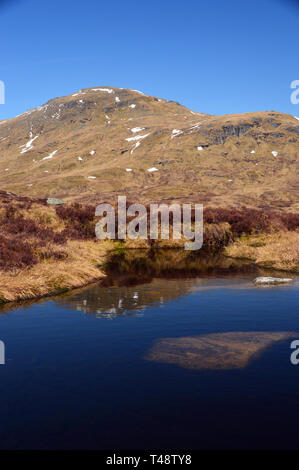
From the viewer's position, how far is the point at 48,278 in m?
20.7

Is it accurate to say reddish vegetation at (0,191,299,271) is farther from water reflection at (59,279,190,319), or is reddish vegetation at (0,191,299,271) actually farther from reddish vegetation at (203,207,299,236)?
water reflection at (59,279,190,319)

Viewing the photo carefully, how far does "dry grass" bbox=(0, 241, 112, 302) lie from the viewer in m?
18.6

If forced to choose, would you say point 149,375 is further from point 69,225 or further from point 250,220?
point 250,220

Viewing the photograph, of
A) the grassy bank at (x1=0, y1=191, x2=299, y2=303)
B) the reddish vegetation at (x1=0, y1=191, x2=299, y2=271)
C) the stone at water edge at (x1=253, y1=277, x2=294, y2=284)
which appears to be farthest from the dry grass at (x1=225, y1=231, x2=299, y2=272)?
the stone at water edge at (x1=253, y1=277, x2=294, y2=284)

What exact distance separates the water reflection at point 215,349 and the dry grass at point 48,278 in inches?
351

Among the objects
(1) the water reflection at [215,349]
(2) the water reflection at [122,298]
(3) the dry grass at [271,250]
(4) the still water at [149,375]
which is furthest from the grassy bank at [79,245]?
(1) the water reflection at [215,349]

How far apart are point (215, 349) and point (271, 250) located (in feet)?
67.6

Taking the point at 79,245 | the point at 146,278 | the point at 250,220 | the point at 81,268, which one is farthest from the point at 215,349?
the point at 250,220

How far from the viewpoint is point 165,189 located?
5999 inches

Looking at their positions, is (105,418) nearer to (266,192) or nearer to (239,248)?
(239,248)

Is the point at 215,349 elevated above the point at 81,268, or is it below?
below

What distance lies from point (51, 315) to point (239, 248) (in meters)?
22.9

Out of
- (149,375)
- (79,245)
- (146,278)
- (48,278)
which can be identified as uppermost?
(79,245)
